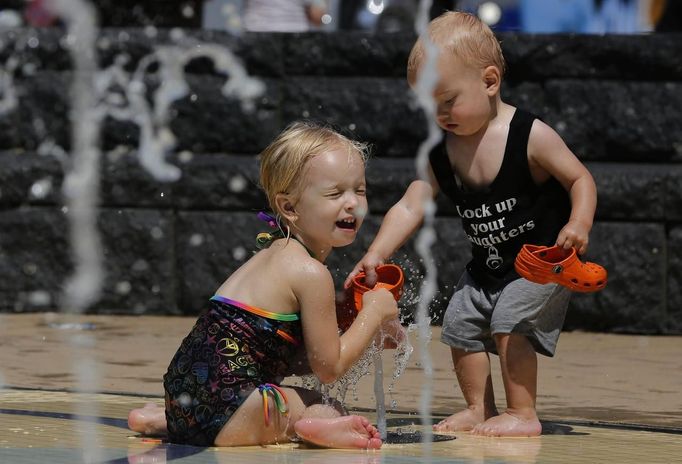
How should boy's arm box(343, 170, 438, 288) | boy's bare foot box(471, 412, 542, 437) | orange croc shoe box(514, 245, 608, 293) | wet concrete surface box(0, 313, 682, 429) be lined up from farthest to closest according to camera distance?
wet concrete surface box(0, 313, 682, 429), boy's arm box(343, 170, 438, 288), boy's bare foot box(471, 412, 542, 437), orange croc shoe box(514, 245, 608, 293)

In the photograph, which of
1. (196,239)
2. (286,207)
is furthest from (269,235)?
(196,239)

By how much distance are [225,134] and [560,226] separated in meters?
2.95

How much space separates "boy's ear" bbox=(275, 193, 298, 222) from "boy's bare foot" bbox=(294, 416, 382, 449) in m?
0.51

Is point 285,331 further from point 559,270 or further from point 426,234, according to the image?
point 426,234

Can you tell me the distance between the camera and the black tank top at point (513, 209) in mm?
4133

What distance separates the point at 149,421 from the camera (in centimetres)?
372

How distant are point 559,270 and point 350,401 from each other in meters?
1.00

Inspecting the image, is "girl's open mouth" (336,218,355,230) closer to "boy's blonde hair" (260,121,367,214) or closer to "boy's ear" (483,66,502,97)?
"boy's blonde hair" (260,121,367,214)

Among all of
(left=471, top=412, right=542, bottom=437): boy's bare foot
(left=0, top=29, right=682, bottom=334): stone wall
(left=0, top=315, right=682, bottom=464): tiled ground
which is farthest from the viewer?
(left=0, top=29, right=682, bottom=334): stone wall

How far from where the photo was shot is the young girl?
353 centimetres

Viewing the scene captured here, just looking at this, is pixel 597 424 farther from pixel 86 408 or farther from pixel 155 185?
pixel 155 185

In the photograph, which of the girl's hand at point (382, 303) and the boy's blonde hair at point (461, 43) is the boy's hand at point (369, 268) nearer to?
the girl's hand at point (382, 303)

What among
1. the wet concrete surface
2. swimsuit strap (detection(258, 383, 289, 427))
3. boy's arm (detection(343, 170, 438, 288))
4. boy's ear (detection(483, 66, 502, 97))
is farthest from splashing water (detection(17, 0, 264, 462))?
swimsuit strap (detection(258, 383, 289, 427))

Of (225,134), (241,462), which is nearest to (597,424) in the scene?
(241,462)
